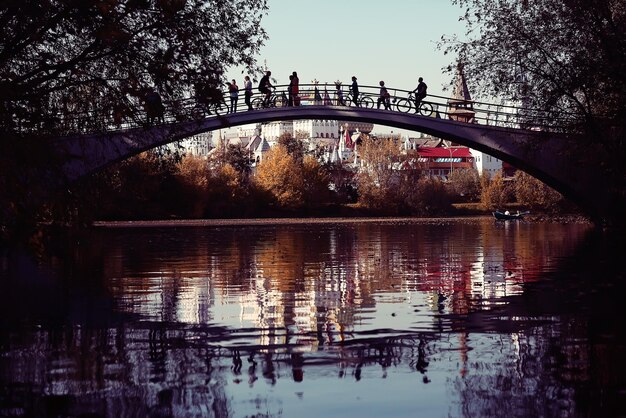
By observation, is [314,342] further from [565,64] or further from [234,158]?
[234,158]

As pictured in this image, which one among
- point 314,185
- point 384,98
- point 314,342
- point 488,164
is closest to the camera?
point 314,342

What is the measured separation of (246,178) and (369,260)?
70.1 meters

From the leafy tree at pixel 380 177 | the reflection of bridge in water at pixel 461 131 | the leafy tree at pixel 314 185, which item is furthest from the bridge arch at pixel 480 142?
the leafy tree at pixel 380 177

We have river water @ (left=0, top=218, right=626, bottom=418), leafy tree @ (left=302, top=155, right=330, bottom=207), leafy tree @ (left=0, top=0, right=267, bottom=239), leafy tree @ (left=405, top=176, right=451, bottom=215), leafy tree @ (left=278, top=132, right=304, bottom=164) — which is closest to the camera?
river water @ (left=0, top=218, right=626, bottom=418)

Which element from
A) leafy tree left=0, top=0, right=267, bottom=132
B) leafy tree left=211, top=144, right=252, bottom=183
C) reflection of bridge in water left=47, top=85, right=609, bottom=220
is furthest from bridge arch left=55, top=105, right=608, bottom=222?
leafy tree left=211, top=144, right=252, bottom=183

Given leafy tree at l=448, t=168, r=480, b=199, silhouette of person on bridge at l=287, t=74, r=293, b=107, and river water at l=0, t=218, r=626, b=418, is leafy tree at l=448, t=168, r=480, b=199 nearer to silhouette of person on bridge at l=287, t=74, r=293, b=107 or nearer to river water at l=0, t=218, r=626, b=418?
silhouette of person on bridge at l=287, t=74, r=293, b=107

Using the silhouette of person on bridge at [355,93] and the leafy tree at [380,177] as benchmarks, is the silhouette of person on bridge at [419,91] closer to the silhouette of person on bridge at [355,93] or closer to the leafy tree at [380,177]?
the silhouette of person on bridge at [355,93]

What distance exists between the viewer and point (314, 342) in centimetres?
1231

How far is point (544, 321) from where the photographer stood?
14.1 m

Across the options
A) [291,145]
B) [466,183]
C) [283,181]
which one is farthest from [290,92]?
[466,183]

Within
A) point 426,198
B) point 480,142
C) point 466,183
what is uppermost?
point 466,183

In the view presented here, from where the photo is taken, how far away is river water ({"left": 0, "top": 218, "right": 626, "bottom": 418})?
9.10 m

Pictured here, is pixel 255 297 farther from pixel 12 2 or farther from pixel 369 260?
pixel 369 260

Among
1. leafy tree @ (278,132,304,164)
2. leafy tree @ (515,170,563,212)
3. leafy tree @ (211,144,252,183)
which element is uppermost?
leafy tree @ (278,132,304,164)
